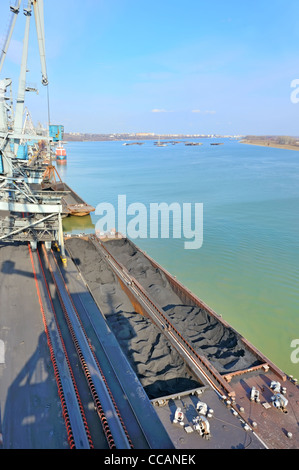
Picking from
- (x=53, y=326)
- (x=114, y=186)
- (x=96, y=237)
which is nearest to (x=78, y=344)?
(x=53, y=326)

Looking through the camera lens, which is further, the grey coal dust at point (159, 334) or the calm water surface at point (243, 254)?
the calm water surface at point (243, 254)

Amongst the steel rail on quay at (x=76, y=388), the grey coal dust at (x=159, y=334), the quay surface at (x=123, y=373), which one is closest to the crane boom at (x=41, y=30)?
the grey coal dust at (x=159, y=334)

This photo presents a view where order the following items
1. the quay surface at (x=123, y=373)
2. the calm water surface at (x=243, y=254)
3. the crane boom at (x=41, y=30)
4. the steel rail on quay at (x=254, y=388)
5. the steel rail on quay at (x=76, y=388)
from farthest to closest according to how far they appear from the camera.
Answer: the crane boom at (x=41, y=30) < the calm water surface at (x=243, y=254) < the steel rail on quay at (x=254, y=388) < the quay surface at (x=123, y=373) < the steel rail on quay at (x=76, y=388)

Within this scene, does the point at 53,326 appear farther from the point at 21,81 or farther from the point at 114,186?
the point at 114,186

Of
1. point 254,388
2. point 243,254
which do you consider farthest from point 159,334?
point 243,254

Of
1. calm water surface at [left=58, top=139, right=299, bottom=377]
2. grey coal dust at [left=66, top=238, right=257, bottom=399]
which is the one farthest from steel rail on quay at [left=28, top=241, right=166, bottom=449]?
calm water surface at [left=58, top=139, right=299, bottom=377]

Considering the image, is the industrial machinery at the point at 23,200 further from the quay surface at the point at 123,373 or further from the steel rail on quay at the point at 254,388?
the steel rail on quay at the point at 254,388

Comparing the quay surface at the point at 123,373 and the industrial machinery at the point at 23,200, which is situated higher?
the industrial machinery at the point at 23,200

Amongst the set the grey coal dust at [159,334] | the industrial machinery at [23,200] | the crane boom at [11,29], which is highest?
the crane boom at [11,29]
